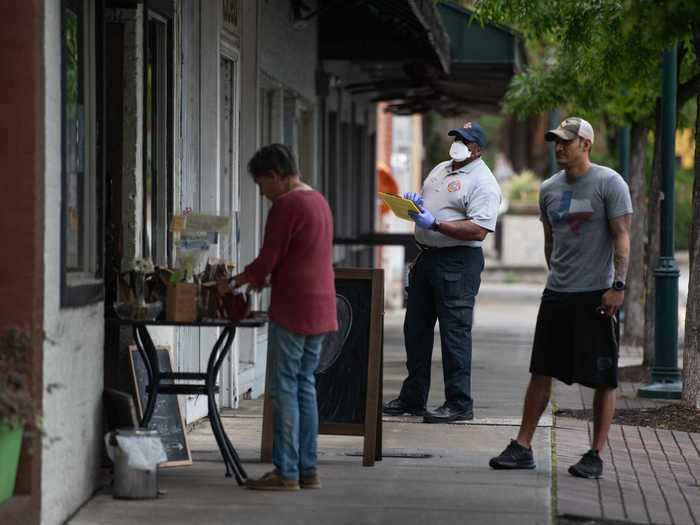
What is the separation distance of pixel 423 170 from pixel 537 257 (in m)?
8.01

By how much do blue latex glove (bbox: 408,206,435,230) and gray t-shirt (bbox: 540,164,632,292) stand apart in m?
1.42

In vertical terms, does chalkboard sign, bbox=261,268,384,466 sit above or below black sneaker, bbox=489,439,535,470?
above

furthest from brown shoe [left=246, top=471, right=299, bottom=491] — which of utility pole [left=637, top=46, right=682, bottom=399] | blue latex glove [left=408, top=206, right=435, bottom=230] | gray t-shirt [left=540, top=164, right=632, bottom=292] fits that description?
utility pole [left=637, top=46, right=682, bottom=399]

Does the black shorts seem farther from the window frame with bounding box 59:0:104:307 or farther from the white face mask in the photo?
the window frame with bounding box 59:0:104:307

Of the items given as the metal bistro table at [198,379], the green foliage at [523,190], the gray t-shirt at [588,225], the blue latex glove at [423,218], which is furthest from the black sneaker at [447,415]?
the green foliage at [523,190]

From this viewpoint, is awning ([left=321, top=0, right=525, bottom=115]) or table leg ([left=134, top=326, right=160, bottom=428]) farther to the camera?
awning ([left=321, top=0, right=525, bottom=115])

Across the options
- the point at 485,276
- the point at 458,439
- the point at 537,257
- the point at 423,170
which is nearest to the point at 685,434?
the point at 458,439

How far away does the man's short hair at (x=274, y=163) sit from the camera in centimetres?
697

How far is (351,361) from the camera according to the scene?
834 cm

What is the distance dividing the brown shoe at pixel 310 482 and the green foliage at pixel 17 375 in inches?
70.7

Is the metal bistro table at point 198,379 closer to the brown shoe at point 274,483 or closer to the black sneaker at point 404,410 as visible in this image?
the brown shoe at point 274,483

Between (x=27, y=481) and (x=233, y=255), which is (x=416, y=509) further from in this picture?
(x=233, y=255)

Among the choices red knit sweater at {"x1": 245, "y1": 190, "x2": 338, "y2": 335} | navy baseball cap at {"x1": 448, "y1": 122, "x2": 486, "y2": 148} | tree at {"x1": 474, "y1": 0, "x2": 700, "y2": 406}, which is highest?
tree at {"x1": 474, "y1": 0, "x2": 700, "y2": 406}

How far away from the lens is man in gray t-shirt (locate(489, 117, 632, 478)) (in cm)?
782
